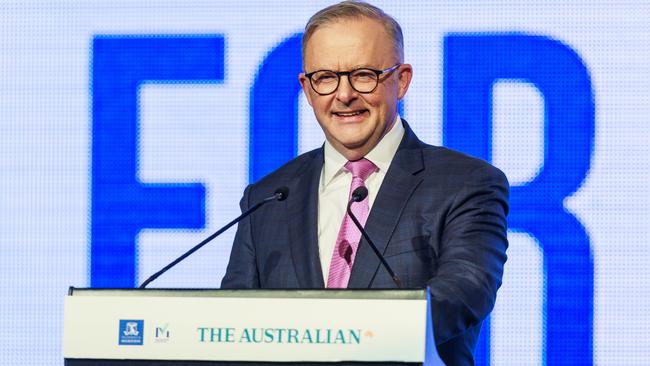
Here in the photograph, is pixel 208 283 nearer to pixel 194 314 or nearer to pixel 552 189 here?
pixel 552 189

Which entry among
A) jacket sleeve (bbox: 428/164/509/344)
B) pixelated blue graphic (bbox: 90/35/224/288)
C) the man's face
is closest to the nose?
the man's face

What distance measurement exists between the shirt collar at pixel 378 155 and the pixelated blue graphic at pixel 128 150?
1325 millimetres

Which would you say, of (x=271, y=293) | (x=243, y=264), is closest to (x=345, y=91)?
(x=243, y=264)

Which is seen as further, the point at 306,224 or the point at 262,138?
the point at 262,138

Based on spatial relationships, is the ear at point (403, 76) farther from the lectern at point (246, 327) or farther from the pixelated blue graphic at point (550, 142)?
the pixelated blue graphic at point (550, 142)

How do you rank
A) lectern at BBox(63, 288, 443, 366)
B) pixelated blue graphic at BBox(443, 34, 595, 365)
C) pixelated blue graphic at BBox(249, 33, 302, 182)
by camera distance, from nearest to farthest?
lectern at BBox(63, 288, 443, 366), pixelated blue graphic at BBox(443, 34, 595, 365), pixelated blue graphic at BBox(249, 33, 302, 182)

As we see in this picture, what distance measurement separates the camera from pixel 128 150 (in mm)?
3936

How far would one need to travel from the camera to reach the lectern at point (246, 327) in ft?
5.69

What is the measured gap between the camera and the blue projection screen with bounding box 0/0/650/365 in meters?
3.65

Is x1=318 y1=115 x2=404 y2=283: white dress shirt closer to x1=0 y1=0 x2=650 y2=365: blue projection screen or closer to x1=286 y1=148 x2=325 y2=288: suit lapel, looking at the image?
x1=286 y1=148 x2=325 y2=288: suit lapel

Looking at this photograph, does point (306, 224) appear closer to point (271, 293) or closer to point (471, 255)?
point (471, 255)

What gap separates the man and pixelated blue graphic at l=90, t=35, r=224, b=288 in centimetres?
123

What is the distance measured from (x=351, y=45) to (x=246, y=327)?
90cm

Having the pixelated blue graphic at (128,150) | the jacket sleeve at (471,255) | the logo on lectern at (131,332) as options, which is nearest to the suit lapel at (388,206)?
the jacket sleeve at (471,255)
